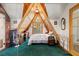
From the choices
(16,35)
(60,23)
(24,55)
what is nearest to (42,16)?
(60,23)

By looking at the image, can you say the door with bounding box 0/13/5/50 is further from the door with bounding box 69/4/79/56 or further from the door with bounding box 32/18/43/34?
the door with bounding box 69/4/79/56

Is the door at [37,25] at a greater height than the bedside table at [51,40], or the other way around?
the door at [37,25]

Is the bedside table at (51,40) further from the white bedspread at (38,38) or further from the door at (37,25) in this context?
the door at (37,25)

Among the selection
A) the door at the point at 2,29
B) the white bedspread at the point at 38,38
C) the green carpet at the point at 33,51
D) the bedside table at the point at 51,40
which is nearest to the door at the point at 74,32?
the green carpet at the point at 33,51

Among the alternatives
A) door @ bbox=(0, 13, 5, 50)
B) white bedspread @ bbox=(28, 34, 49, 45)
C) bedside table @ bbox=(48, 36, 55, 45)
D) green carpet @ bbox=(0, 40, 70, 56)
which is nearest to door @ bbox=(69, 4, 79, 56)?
green carpet @ bbox=(0, 40, 70, 56)

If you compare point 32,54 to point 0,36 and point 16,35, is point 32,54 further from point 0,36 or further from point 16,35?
point 0,36

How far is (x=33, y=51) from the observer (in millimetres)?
2727

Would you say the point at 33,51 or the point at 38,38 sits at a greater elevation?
the point at 38,38

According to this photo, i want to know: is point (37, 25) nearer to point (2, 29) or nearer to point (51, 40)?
point (51, 40)

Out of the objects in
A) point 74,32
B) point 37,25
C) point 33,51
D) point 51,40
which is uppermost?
point 37,25

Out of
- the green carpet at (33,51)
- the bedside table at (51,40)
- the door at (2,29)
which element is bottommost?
the green carpet at (33,51)

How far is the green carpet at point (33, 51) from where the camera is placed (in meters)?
2.71

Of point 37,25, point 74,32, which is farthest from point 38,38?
point 74,32

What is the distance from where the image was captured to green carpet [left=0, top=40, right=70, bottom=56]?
2.71 meters
